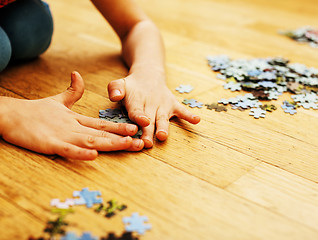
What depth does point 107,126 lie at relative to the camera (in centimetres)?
121

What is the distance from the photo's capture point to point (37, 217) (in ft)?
3.04

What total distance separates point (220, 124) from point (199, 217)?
20.2 inches

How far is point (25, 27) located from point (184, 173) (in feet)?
3.58

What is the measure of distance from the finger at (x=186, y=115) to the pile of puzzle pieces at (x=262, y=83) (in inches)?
6.2

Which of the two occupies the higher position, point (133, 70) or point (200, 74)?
point (133, 70)

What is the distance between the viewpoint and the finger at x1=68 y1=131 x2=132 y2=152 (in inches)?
45.0

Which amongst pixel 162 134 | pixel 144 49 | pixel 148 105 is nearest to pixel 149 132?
pixel 162 134

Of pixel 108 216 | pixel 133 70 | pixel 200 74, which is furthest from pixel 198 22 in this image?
pixel 108 216

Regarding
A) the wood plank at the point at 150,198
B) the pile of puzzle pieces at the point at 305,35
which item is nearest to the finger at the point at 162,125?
the wood plank at the point at 150,198

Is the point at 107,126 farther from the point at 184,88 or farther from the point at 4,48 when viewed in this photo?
the point at 4,48

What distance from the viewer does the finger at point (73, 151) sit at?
1.09 metres

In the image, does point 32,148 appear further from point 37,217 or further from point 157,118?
point 157,118

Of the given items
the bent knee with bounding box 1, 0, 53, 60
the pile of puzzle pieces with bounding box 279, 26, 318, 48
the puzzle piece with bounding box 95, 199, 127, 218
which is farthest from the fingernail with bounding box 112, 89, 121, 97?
the pile of puzzle pieces with bounding box 279, 26, 318, 48

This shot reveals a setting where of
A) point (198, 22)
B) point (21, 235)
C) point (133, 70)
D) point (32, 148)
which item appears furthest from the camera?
point (198, 22)
